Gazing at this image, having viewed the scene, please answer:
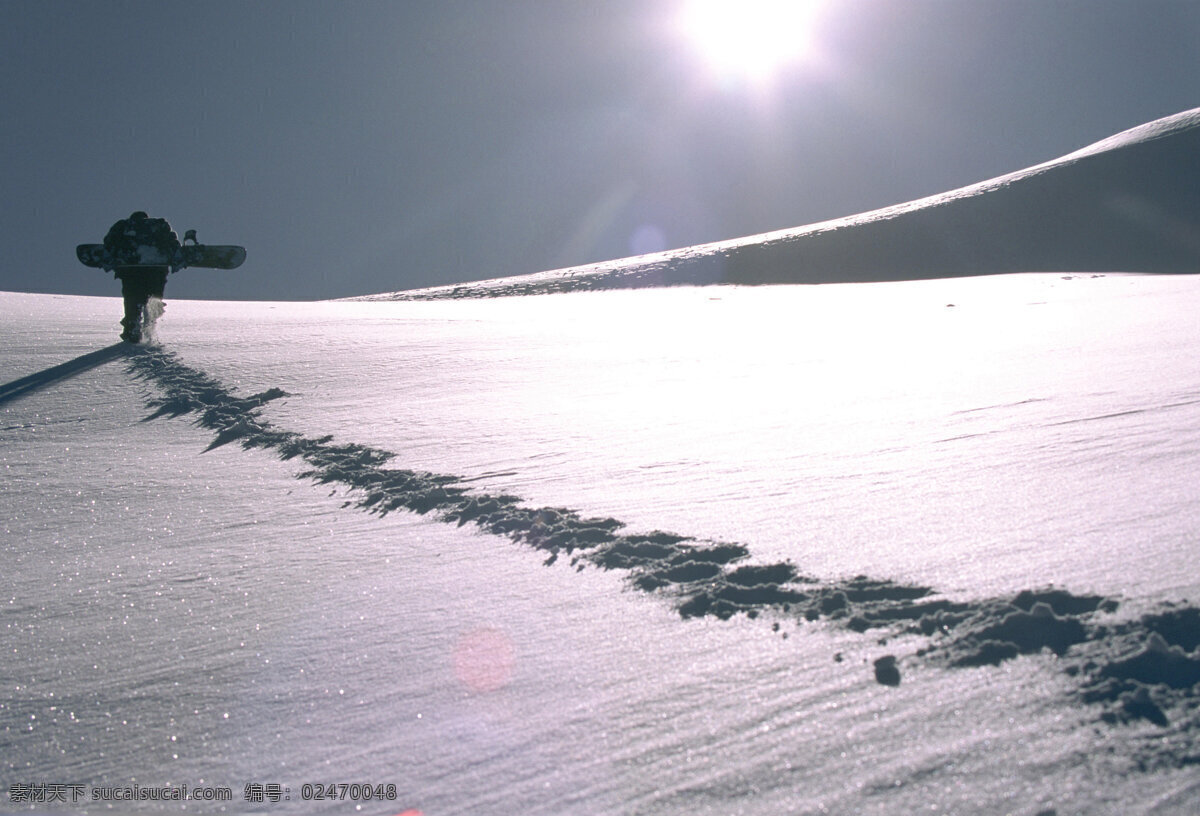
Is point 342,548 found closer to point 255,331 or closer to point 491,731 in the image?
point 491,731

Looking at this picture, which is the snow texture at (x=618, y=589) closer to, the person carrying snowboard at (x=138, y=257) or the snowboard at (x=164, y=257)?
the person carrying snowboard at (x=138, y=257)

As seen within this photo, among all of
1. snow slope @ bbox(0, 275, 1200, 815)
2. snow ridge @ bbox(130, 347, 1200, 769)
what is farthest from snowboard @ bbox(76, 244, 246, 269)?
snow ridge @ bbox(130, 347, 1200, 769)

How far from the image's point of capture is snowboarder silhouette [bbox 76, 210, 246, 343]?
6.58 m

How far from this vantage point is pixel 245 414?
14.4 ft

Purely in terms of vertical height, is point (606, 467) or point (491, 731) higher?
point (606, 467)

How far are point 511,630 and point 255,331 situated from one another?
6574mm

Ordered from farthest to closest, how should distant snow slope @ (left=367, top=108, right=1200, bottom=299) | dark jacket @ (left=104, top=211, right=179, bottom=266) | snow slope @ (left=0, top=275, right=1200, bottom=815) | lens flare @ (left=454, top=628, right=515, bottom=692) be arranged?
distant snow slope @ (left=367, top=108, right=1200, bottom=299), dark jacket @ (left=104, top=211, right=179, bottom=266), lens flare @ (left=454, top=628, right=515, bottom=692), snow slope @ (left=0, top=275, right=1200, bottom=815)

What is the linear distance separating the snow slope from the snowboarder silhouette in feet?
7.50

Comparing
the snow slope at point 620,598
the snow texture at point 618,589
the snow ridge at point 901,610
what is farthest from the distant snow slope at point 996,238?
the snow ridge at point 901,610

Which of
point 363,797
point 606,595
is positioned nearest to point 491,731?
point 363,797

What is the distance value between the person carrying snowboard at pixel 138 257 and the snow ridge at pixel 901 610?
4.41 m

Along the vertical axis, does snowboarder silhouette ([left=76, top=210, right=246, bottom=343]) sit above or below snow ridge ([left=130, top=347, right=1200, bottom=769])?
above

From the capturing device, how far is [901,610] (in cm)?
185

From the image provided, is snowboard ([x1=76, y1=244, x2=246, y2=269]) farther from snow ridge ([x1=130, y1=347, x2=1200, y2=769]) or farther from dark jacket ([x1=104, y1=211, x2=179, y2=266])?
snow ridge ([x1=130, y1=347, x2=1200, y2=769])
